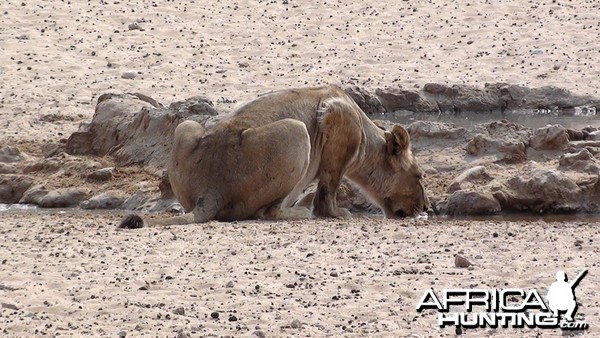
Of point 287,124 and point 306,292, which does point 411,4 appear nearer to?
point 287,124

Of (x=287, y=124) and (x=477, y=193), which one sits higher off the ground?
(x=287, y=124)

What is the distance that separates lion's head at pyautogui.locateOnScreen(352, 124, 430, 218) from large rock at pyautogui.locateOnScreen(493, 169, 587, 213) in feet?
2.18

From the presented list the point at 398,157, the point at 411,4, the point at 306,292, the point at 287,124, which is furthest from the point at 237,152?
the point at 411,4

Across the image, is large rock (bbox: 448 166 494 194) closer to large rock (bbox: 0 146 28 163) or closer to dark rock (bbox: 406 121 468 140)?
dark rock (bbox: 406 121 468 140)

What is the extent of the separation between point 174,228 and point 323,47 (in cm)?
984

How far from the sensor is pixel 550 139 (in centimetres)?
1244

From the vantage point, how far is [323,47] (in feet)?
61.5

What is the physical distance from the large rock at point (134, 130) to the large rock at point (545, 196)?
9.71 feet

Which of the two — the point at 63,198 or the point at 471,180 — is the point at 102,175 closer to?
the point at 63,198

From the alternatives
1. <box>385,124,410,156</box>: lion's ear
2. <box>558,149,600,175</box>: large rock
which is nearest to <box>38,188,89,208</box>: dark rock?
<box>385,124,410,156</box>: lion's ear

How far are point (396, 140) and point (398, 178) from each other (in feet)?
1.08

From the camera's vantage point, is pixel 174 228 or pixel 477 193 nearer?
pixel 174 228

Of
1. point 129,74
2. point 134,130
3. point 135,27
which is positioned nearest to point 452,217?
point 134,130

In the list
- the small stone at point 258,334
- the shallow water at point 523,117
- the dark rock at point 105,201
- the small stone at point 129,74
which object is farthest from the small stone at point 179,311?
the small stone at point 129,74
